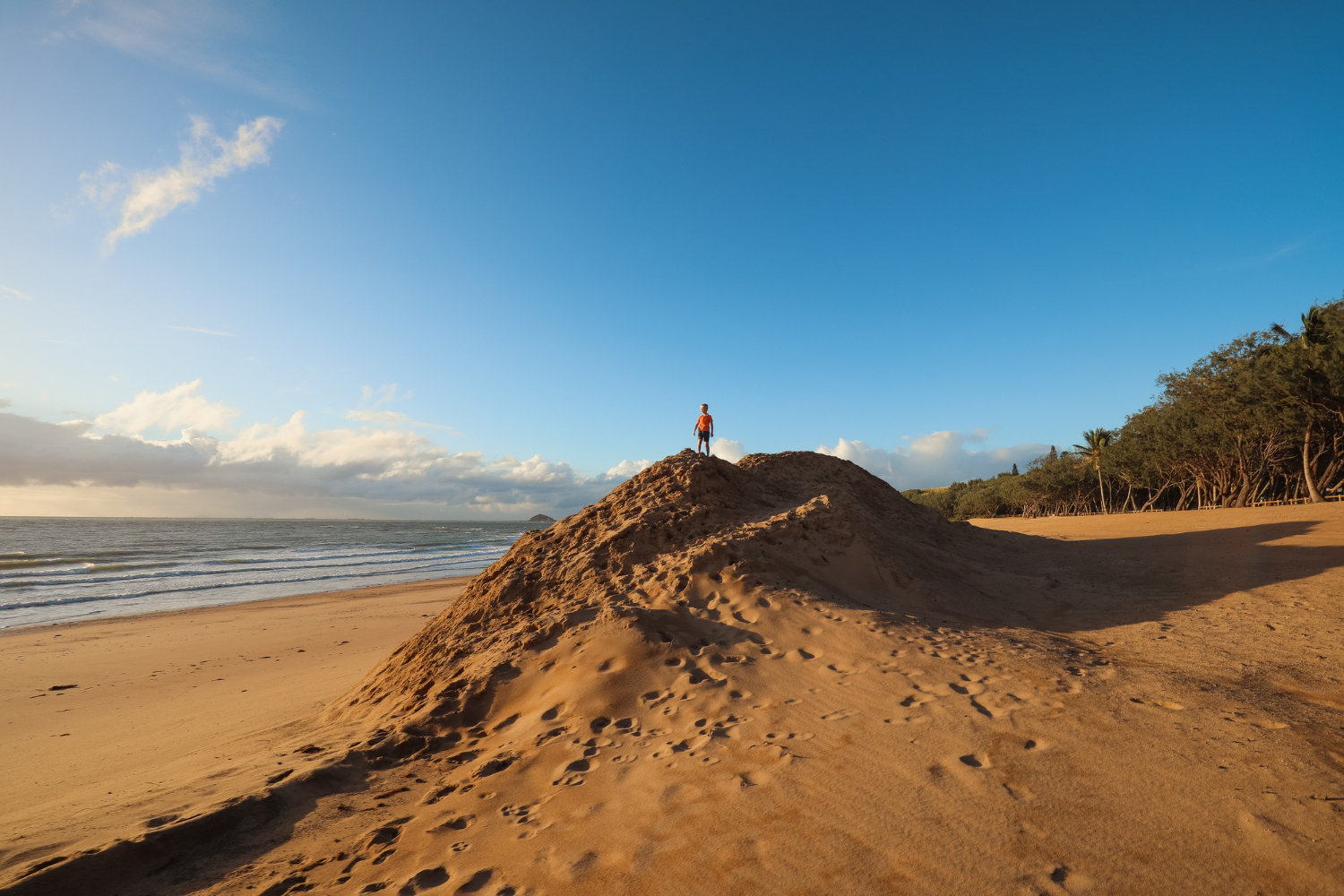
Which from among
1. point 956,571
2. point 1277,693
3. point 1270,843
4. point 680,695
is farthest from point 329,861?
point 956,571

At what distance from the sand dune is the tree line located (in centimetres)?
1940

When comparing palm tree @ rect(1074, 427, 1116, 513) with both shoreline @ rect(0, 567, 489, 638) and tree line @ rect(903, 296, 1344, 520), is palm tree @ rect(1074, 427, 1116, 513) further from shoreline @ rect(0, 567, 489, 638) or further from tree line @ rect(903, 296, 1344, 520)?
shoreline @ rect(0, 567, 489, 638)

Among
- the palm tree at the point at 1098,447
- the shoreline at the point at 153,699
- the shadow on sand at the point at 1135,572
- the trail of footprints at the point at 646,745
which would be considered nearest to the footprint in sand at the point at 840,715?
the trail of footprints at the point at 646,745

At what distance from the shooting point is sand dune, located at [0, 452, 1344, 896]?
2824 mm

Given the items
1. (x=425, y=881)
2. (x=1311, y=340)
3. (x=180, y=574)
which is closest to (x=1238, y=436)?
(x=1311, y=340)

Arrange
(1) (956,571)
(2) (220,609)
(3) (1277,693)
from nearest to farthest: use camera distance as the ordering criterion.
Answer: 1. (3) (1277,693)
2. (1) (956,571)
3. (2) (220,609)

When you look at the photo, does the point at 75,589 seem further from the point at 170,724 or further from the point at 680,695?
the point at 680,695

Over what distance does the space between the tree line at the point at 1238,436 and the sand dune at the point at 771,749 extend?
19404mm

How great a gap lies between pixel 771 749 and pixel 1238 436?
3329 cm

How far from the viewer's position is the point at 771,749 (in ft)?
12.5

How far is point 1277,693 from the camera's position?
4566 millimetres

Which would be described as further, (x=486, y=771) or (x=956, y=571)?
(x=956, y=571)

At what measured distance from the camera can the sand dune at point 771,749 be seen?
2.82 metres

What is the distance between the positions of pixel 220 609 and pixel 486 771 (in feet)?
53.7
